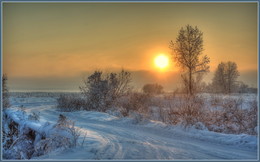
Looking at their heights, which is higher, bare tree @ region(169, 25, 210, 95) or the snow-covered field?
bare tree @ region(169, 25, 210, 95)

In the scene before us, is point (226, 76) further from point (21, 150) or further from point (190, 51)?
point (21, 150)

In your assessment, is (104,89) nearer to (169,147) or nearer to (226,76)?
(169,147)

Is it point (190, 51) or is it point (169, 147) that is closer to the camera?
point (169, 147)

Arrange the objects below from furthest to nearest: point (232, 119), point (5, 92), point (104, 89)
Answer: point (104, 89), point (5, 92), point (232, 119)

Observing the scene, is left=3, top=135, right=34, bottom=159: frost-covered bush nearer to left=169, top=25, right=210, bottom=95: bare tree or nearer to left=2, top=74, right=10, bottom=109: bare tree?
left=2, top=74, right=10, bottom=109: bare tree

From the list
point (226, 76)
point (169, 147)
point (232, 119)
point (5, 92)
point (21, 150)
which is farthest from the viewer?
point (226, 76)

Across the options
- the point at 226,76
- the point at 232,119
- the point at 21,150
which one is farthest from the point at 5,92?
the point at 226,76

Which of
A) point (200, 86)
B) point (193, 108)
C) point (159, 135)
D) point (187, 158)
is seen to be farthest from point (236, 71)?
point (187, 158)

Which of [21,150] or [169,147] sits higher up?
[169,147]

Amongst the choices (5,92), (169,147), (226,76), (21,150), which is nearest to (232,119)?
(169,147)

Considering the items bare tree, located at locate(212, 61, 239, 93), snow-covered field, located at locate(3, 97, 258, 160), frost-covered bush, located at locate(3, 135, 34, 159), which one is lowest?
frost-covered bush, located at locate(3, 135, 34, 159)

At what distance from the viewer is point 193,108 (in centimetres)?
1527

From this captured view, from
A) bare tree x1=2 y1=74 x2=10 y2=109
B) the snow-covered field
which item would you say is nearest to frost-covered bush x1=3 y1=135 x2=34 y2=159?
the snow-covered field

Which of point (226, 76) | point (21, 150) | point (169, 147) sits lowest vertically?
point (21, 150)
